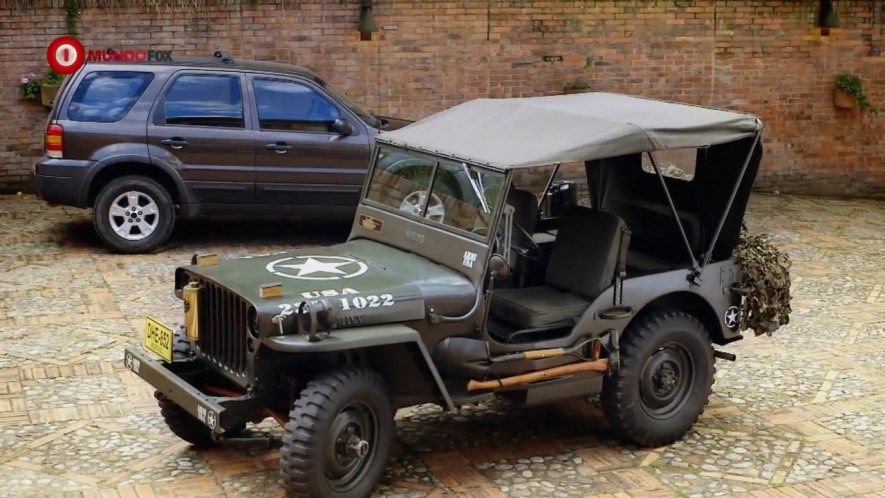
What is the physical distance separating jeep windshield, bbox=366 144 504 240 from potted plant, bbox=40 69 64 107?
7.07 meters

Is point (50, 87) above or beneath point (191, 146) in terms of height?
above

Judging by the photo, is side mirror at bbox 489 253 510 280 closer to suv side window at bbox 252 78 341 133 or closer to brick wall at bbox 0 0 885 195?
suv side window at bbox 252 78 341 133

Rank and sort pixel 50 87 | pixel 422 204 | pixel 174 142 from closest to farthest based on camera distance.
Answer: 1. pixel 422 204
2. pixel 174 142
3. pixel 50 87

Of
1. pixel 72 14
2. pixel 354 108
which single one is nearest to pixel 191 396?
pixel 354 108

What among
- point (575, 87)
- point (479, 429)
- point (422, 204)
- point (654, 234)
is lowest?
point (479, 429)

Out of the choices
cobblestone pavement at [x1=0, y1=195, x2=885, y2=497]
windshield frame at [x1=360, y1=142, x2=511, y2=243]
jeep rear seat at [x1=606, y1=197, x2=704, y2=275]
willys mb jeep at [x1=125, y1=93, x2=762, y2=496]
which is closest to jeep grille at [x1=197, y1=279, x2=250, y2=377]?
willys mb jeep at [x1=125, y1=93, x2=762, y2=496]

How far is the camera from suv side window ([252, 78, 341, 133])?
1126 centimetres

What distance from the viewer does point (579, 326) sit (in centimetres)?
652

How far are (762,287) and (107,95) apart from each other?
665 centimetres

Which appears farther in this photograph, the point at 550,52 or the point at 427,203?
the point at 550,52

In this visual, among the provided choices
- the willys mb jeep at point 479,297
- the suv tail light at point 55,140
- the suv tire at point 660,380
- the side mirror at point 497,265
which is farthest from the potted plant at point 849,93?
the side mirror at point 497,265

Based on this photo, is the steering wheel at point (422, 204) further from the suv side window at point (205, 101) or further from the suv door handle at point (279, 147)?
the suv side window at point (205, 101)

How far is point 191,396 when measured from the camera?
578 cm

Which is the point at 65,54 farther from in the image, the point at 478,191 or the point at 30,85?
the point at 478,191
